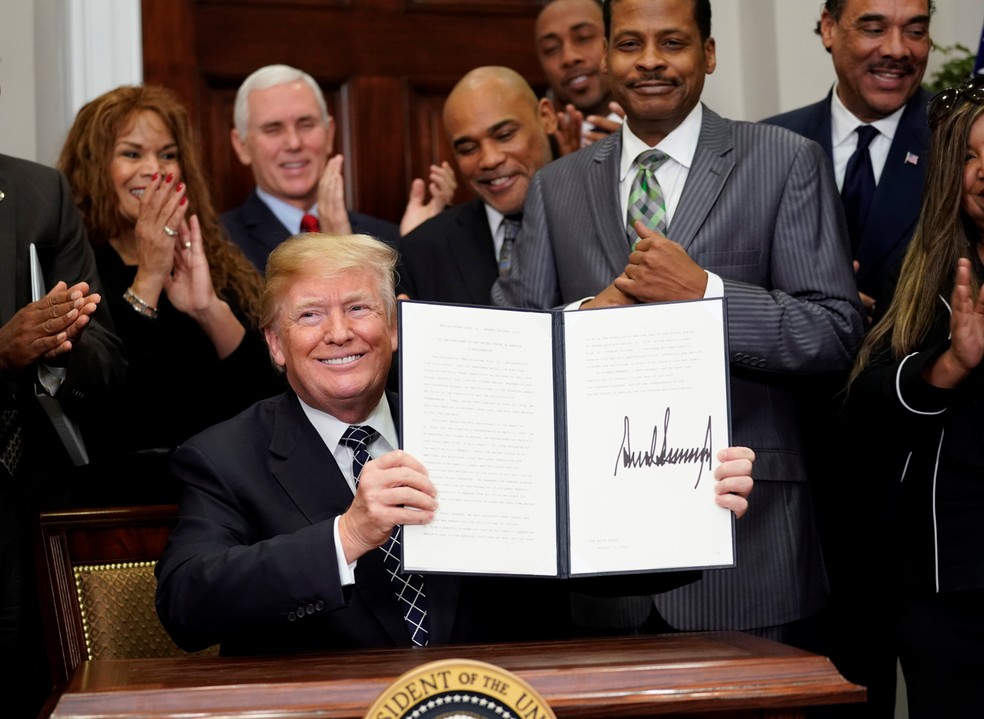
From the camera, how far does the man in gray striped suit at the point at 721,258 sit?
2805mm

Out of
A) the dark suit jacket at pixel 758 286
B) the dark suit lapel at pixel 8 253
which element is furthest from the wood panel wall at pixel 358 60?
the dark suit jacket at pixel 758 286

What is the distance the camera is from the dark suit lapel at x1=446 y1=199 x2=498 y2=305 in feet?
12.4

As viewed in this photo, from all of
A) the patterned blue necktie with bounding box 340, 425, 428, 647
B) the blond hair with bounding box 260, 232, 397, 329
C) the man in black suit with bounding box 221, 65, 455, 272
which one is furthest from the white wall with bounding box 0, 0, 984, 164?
the patterned blue necktie with bounding box 340, 425, 428, 647

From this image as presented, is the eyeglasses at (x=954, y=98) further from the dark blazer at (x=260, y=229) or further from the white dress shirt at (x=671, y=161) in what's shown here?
the dark blazer at (x=260, y=229)

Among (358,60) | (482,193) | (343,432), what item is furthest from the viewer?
(358,60)

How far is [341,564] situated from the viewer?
7.25 feet

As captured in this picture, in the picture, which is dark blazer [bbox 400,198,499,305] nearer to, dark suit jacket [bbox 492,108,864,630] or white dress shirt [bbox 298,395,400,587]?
dark suit jacket [bbox 492,108,864,630]

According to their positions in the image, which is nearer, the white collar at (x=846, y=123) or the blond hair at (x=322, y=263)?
the blond hair at (x=322, y=263)

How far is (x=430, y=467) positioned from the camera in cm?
212

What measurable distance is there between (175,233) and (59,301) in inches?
31.8

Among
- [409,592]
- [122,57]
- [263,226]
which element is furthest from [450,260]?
[122,57]

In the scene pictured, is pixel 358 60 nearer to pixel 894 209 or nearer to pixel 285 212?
pixel 285 212

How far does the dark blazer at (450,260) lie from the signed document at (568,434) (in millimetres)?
1558

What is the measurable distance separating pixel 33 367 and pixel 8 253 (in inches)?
11.7
